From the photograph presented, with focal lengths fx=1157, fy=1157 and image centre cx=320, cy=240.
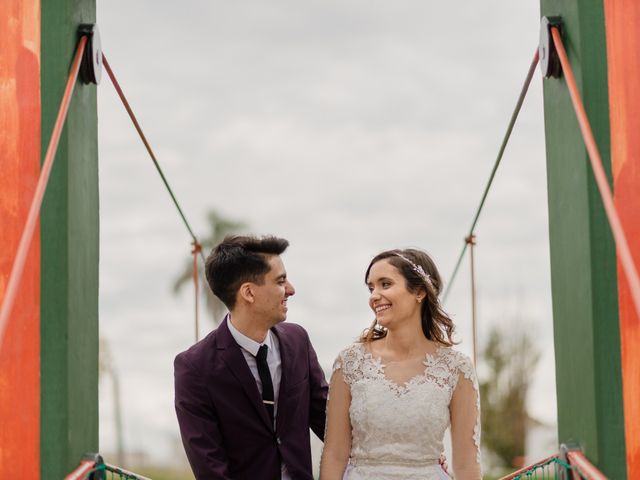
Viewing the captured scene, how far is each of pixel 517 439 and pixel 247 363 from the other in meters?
24.4

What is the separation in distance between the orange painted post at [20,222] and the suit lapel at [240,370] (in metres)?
0.80

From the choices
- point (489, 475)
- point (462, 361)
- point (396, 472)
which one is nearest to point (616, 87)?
point (462, 361)

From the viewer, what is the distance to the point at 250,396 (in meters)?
4.09

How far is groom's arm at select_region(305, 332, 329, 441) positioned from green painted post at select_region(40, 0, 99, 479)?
86cm

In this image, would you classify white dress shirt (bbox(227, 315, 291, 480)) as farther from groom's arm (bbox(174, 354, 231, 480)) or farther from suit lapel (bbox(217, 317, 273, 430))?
groom's arm (bbox(174, 354, 231, 480))

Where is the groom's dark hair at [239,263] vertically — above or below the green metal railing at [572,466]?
above

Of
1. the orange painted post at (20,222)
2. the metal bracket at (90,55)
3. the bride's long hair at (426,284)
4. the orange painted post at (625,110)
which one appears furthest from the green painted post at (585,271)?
the orange painted post at (20,222)

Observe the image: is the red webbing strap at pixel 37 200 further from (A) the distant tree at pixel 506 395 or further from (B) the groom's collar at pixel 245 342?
(A) the distant tree at pixel 506 395

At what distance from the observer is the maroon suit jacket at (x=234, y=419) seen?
409 cm

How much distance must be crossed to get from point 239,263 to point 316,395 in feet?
1.93

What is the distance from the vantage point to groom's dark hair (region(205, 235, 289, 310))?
4.41 meters

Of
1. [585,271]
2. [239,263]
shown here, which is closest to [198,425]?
[239,263]

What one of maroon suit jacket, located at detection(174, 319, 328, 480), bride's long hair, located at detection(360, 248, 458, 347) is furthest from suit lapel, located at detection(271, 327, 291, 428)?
bride's long hair, located at detection(360, 248, 458, 347)

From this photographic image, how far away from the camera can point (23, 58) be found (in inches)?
144
